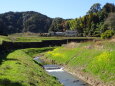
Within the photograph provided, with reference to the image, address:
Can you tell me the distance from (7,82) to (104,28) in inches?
4284

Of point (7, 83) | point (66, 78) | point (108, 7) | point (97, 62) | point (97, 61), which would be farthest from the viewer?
point (108, 7)

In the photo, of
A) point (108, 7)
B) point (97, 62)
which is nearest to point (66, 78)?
point (97, 62)

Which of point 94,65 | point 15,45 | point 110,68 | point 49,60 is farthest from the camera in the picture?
point 15,45

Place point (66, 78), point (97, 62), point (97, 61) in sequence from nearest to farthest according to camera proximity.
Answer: point (97, 62)
point (97, 61)
point (66, 78)

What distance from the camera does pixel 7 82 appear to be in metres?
25.6

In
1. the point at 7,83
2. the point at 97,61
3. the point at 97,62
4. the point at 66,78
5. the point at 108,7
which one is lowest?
the point at 66,78

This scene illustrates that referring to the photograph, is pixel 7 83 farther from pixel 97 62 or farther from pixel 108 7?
pixel 108 7

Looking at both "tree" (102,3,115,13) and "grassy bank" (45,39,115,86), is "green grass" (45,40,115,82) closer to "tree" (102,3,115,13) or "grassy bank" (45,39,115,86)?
"grassy bank" (45,39,115,86)

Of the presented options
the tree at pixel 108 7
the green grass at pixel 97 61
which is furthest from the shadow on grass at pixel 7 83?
the tree at pixel 108 7

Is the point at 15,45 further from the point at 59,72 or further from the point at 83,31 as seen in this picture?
the point at 83,31

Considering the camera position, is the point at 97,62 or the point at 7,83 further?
the point at 97,62

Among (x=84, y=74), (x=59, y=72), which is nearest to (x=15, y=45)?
(x=59, y=72)

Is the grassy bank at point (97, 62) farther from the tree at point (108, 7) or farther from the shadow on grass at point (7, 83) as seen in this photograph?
the tree at point (108, 7)

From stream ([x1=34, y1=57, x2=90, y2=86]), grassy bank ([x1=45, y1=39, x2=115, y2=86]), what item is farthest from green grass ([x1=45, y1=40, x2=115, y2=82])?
stream ([x1=34, y1=57, x2=90, y2=86])
